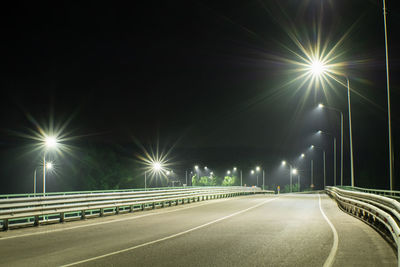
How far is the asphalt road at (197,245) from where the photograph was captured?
8.16 meters

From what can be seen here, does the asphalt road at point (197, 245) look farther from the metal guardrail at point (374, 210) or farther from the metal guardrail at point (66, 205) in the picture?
the metal guardrail at point (66, 205)

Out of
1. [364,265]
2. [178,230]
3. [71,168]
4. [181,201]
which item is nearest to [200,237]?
[178,230]

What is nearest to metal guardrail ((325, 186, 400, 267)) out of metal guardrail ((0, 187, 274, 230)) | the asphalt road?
the asphalt road

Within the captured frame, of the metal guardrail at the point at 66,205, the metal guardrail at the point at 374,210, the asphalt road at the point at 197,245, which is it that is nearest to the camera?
the asphalt road at the point at 197,245

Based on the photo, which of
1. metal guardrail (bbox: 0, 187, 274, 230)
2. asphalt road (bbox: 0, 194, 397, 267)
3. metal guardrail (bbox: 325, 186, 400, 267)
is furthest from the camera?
metal guardrail (bbox: 0, 187, 274, 230)

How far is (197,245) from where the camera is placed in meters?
10.0

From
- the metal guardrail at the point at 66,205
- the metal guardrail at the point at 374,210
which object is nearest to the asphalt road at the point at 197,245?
the metal guardrail at the point at 374,210

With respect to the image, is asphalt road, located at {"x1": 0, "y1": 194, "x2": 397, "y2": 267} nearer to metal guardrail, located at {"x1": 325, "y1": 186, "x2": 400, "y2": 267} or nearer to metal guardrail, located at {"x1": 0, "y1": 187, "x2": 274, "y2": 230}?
metal guardrail, located at {"x1": 325, "y1": 186, "x2": 400, "y2": 267}

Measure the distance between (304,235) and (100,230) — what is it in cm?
631

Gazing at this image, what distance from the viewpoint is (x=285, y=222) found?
1546 cm

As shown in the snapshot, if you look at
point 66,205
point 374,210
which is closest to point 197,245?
point 374,210

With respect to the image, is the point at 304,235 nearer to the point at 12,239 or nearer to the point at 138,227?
the point at 138,227

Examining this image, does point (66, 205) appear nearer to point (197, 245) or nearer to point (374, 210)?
point (197, 245)

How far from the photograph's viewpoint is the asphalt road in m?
8.16
